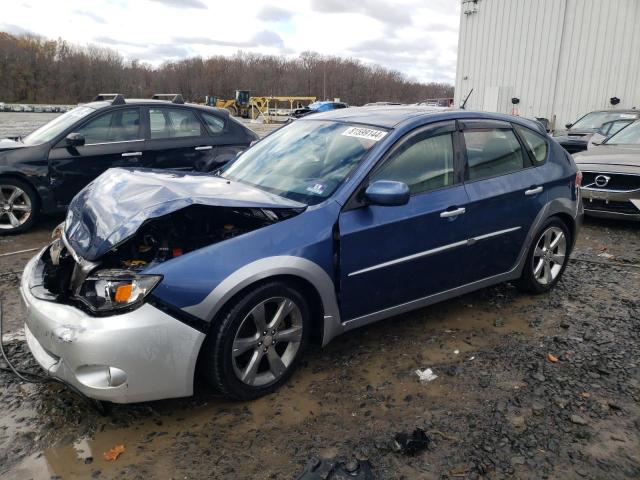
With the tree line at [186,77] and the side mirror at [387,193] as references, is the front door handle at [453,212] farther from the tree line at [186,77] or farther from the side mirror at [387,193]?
the tree line at [186,77]

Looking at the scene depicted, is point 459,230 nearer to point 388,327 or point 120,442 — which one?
point 388,327

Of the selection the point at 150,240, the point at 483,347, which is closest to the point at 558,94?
the point at 483,347

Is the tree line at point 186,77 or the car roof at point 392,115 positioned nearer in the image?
the car roof at point 392,115

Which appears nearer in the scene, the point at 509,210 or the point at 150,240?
the point at 150,240

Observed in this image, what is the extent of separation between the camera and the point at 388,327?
401 cm

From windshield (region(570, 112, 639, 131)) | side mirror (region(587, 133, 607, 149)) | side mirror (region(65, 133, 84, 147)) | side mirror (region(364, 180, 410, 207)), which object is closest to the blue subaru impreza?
side mirror (region(364, 180, 410, 207))

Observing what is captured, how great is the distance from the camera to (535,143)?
4441 mm

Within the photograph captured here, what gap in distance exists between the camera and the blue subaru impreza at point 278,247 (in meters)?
2.59

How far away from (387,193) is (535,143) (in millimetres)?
2071

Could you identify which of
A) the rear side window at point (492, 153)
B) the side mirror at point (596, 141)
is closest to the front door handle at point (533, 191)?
the rear side window at point (492, 153)

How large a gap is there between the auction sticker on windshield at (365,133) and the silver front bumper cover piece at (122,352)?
1.80 metres

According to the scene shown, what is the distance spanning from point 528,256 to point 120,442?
346 cm

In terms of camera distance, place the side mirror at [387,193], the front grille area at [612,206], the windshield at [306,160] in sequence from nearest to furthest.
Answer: the side mirror at [387,193] → the windshield at [306,160] → the front grille area at [612,206]

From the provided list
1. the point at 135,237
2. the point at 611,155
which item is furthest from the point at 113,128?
the point at 611,155
